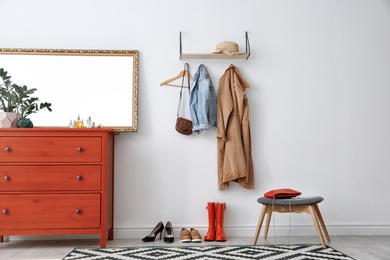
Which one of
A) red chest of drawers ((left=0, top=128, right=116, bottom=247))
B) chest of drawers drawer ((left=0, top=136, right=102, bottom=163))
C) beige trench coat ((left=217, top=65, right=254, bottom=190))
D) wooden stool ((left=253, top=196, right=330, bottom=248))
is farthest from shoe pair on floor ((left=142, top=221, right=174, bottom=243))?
chest of drawers drawer ((left=0, top=136, right=102, bottom=163))

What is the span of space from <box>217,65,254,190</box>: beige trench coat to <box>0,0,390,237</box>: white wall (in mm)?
85

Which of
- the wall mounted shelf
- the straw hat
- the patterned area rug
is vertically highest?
the straw hat

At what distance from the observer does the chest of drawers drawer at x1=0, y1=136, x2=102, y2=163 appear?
3098 millimetres

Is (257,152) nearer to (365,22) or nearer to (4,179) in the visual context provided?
(365,22)

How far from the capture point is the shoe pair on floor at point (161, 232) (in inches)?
133

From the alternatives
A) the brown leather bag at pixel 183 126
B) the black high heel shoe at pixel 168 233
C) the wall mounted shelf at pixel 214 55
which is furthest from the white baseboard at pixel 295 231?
the wall mounted shelf at pixel 214 55

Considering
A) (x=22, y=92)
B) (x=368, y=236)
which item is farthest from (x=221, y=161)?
(x=22, y=92)

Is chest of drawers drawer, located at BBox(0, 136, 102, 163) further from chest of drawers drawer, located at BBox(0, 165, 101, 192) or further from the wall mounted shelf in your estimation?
the wall mounted shelf

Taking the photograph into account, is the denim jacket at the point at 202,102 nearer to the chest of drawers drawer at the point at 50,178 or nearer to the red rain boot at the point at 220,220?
the red rain boot at the point at 220,220

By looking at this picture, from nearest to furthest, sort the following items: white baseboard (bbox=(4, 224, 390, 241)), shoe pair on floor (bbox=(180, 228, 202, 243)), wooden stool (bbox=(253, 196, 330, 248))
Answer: wooden stool (bbox=(253, 196, 330, 248)) → shoe pair on floor (bbox=(180, 228, 202, 243)) → white baseboard (bbox=(4, 224, 390, 241))

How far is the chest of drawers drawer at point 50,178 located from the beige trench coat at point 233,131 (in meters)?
1.02

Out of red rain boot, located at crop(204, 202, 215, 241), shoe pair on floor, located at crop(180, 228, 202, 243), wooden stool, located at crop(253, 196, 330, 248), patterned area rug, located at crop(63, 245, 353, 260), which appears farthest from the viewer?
red rain boot, located at crop(204, 202, 215, 241)

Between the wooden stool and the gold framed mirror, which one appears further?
the gold framed mirror

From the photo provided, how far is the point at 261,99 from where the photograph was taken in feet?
12.4
